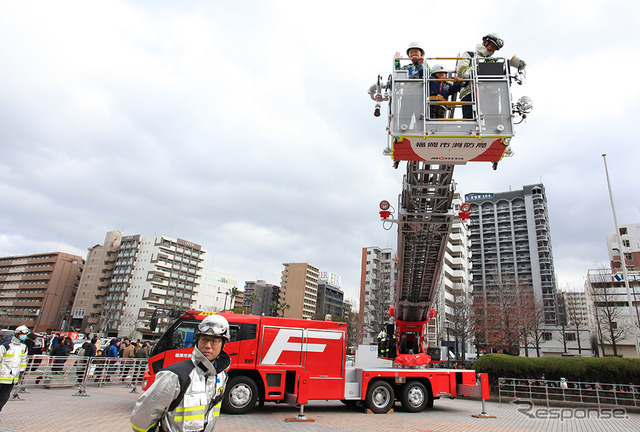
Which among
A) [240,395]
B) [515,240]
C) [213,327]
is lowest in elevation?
[240,395]

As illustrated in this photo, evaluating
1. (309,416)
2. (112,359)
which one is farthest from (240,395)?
(112,359)

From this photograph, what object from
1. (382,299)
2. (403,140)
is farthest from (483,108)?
(382,299)

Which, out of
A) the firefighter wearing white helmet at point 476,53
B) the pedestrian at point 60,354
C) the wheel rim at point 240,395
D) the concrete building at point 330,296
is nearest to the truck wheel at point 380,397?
the wheel rim at point 240,395

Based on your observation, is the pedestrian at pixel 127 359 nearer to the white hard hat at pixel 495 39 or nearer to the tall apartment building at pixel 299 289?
the white hard hat at pixel 495 39

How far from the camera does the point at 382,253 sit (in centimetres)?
8031

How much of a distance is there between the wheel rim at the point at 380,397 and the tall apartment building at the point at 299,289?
106 m

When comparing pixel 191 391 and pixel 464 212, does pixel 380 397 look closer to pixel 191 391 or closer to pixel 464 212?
pixel 464 212

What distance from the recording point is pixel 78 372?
1375 centimetres

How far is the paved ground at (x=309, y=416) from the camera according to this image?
795 centimetres

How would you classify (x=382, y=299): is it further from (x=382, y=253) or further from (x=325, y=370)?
(x=382, y=253)

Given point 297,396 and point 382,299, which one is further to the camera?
point 382,299

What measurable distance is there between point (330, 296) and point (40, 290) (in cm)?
8394

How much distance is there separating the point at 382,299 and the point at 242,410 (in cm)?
3387

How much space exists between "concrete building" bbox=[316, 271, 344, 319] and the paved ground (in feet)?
364
